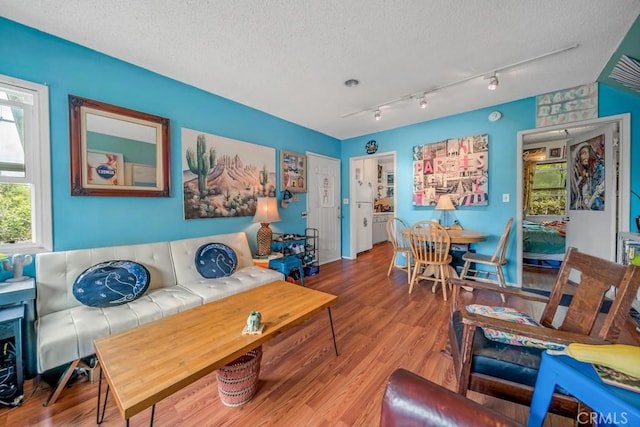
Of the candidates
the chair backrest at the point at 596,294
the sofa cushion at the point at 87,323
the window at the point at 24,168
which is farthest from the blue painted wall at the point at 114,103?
the chair backrest at the point at 596,294

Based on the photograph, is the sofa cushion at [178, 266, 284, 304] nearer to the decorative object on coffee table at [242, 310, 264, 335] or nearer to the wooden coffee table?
the wooden coffee table

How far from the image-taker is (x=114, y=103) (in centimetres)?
211

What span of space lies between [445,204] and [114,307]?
3829 mm

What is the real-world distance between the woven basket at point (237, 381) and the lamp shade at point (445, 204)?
3.14 meters

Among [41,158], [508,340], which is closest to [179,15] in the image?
[41,158]

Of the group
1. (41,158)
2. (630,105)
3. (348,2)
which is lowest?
(41,158)

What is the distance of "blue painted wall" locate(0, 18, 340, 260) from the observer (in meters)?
1.77

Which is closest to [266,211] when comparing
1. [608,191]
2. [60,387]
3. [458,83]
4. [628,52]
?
[60,387]

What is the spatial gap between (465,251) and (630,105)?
2.20 metres

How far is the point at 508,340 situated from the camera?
47.2 inches

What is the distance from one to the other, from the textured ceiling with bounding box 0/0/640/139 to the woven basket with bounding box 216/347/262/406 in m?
2.23

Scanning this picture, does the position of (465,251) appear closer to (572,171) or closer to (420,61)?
(572,171)

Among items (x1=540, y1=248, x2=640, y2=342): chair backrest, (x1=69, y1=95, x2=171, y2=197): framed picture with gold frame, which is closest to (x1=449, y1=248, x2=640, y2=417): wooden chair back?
(x1=540, y1=248, x2=640, y2=342): chair backrest

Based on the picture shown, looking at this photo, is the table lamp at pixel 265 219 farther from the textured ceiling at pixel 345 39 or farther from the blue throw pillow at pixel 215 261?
the textured ceiling at pixel 345 39
